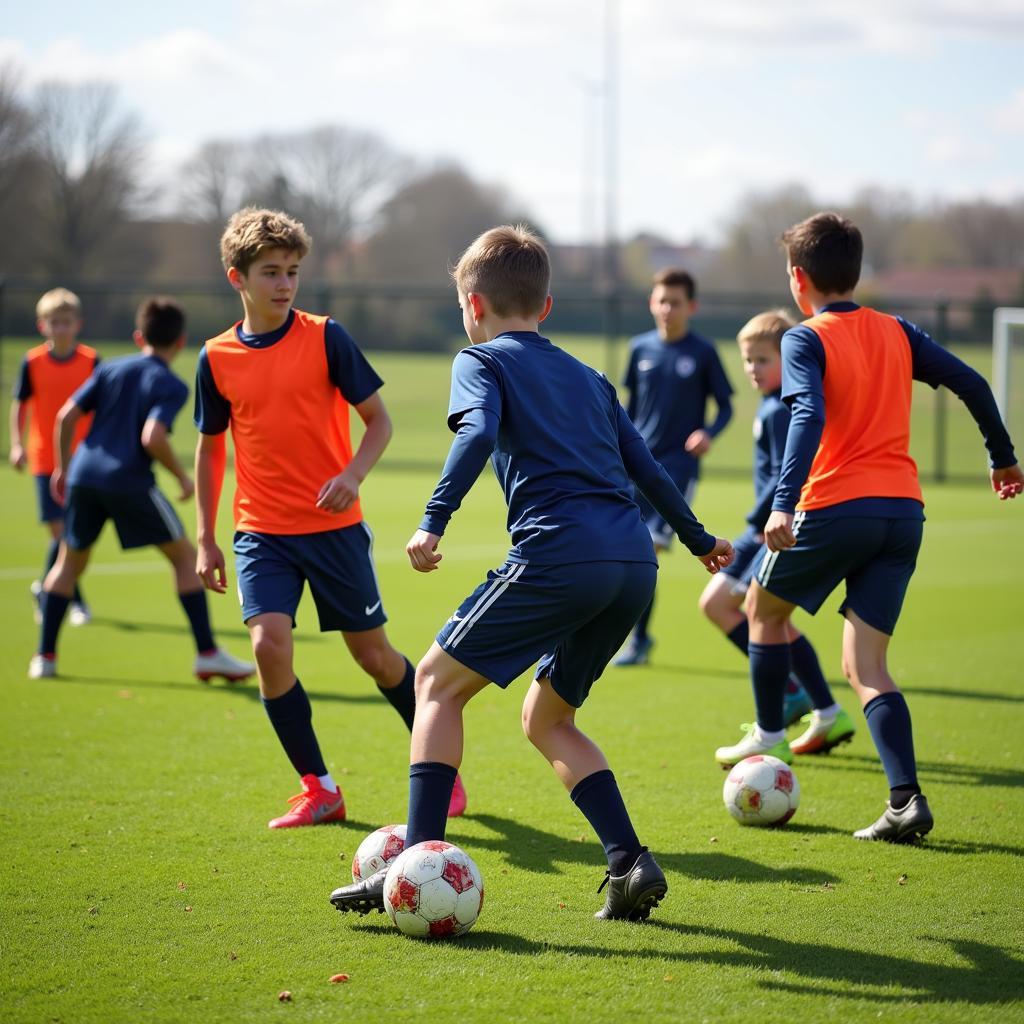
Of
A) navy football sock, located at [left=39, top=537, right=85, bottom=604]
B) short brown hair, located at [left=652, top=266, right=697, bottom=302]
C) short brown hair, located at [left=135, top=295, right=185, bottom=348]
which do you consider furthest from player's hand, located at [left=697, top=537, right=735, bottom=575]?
navy football sock, located at [left=39, top=537, right=85, bottom=604]

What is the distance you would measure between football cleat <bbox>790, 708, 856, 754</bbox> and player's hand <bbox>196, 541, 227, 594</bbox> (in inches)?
108

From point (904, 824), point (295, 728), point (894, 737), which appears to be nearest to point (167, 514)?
point (295, 728)

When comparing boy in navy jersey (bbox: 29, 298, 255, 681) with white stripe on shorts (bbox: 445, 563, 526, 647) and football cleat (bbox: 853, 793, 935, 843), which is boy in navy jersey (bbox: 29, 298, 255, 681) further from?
white stripe on shorts (bbox: 445, 563, 526, 647)

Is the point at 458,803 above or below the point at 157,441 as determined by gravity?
below

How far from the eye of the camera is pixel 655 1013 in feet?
10.9

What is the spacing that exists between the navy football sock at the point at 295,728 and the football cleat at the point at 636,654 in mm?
3641

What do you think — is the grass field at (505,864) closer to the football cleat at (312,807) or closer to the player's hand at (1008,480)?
the football cleat at (312,807)

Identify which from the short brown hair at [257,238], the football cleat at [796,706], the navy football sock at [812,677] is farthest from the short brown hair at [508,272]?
the football cleat at [796,706]

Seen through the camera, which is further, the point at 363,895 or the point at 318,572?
the point at 318,572

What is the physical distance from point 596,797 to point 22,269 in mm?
43213

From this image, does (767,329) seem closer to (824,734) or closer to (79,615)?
(824,734)

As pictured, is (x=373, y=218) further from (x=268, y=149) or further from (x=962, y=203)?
(x=962, y=203)

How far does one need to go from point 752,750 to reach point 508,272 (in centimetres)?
268

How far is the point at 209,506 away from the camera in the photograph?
5.29 m
